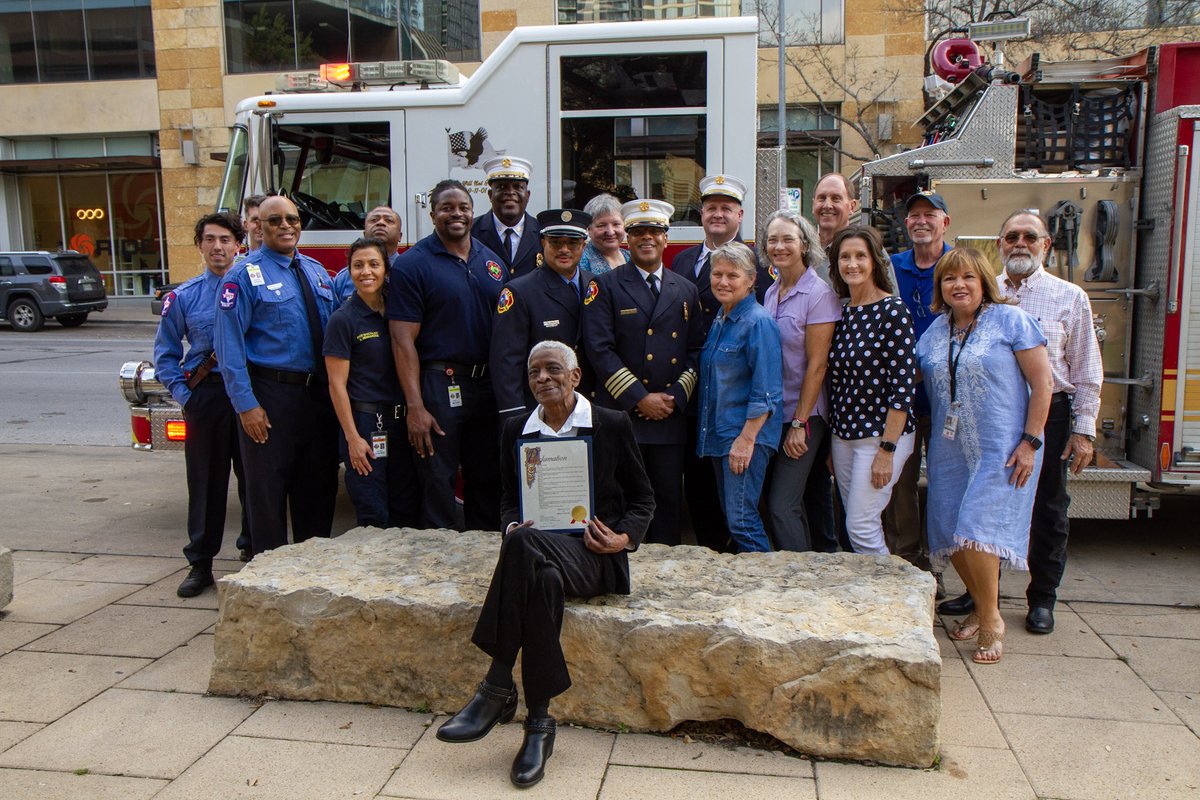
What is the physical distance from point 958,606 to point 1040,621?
15.4 inches

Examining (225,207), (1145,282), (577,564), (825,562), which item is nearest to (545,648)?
(577,564)

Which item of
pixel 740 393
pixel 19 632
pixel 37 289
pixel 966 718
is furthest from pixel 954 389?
pixel 37 289

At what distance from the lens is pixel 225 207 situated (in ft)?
22.8

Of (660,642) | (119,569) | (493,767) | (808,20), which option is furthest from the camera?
(808,20)

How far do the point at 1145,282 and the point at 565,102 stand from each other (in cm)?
355

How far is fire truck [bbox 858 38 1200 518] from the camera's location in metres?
5.52

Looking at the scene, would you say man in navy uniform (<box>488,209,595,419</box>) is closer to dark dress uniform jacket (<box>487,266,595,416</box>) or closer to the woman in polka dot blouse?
dark dress uniform jacket (<box>487,266,595,416</box>)

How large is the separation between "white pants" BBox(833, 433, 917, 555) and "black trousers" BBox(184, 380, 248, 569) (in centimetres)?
317

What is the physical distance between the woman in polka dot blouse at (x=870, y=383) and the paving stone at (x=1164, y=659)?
120 centimetres

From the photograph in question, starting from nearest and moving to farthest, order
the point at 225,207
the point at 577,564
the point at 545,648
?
the point at 545,648 → the point at 577,564 → the point at 225,207

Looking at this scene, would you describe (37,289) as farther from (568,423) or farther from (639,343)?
(568,423)

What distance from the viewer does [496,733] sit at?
3.75 meters

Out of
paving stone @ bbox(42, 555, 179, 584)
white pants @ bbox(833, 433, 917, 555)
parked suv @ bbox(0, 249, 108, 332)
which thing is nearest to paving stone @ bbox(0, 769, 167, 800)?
paving stone @ bbox(42, 555, 179, 584)

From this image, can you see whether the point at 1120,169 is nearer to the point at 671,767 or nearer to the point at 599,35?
the point at 599,35
